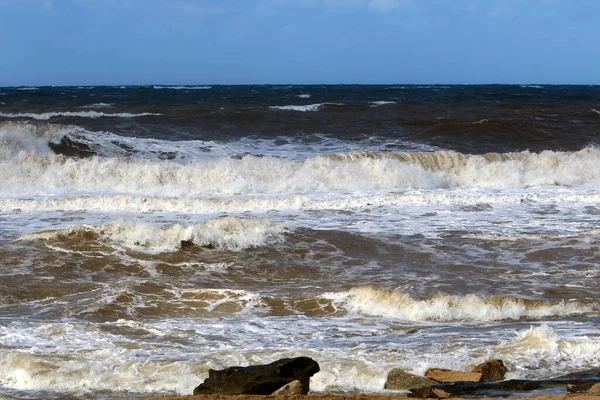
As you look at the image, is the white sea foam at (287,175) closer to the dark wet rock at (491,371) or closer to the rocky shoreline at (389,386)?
the dark wet rock at (491,371)

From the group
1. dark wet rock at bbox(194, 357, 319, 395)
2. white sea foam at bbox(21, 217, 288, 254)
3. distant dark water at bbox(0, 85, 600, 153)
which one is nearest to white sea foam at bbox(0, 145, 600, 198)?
white sea foam at bbox(21, 217, 288, 254)

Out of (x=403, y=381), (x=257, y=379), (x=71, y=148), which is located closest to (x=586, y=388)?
(x=403, y=381)

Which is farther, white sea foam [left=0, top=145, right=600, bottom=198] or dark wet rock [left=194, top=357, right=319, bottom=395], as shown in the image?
white sea foam [left=0, top=145, right=600, bottom=198]

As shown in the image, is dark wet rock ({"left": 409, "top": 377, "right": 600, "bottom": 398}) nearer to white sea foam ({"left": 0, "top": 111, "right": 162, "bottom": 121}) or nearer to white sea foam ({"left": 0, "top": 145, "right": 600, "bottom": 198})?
white sea foam ({"left": 0, "top": 145, "right": 600, "bottom": 198})

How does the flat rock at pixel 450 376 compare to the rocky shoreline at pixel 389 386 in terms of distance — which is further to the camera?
the flat rock at pixel 450 376

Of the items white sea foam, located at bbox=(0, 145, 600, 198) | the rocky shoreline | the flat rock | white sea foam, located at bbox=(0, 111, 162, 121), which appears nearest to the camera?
the rocky shoreline

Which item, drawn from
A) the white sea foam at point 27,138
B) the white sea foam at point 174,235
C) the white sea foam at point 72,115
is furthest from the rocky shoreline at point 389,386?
the white sea foam at point 72,115

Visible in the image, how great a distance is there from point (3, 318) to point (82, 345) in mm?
1407

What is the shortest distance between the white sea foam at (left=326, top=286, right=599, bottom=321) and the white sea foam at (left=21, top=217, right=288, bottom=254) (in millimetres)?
3501

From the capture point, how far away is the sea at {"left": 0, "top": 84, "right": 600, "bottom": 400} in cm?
675

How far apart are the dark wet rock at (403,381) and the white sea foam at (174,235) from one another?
606 centimetres

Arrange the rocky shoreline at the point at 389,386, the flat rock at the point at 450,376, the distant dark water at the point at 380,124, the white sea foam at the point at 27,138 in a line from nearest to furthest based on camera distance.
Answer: the rocky shoreline at the point at 389,386 → the flat rock at the point at 450,376 → the white sea foam at the point at 27,138 → the distant dark water at the point at 380,124

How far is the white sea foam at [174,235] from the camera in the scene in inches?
468

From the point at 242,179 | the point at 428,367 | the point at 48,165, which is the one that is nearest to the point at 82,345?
the point at 428,367
